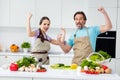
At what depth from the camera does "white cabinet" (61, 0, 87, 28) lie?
5.34 m

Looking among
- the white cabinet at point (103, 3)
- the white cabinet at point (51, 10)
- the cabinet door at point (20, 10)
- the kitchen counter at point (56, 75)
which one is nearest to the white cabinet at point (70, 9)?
the white cabinet at point (51, 10)

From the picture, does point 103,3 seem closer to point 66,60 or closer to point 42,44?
point 66,60

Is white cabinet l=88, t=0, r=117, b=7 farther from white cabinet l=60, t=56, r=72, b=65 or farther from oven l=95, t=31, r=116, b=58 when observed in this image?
white cabinet l=60, t=56, r=72, b=65

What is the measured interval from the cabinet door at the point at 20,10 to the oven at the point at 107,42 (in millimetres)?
1400

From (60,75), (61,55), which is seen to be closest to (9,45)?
(61,55)

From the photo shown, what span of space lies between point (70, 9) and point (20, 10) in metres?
1.02

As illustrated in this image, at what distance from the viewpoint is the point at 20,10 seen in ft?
17.6

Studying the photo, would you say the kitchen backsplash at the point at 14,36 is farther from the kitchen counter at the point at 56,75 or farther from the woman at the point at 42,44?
the kitchen counter at the point at 56,75

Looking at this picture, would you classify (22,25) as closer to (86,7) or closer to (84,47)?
(86,7)

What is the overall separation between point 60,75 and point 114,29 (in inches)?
103

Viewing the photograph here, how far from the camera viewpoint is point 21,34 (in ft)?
18.9

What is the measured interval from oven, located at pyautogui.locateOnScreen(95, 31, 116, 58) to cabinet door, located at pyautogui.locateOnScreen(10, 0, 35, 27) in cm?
140

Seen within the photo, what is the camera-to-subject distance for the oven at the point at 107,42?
4.99 meters

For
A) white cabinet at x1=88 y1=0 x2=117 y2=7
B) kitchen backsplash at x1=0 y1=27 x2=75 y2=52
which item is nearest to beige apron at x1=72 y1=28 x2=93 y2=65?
white cabinet at x1=88 y1=0 x2=117 y2=7
